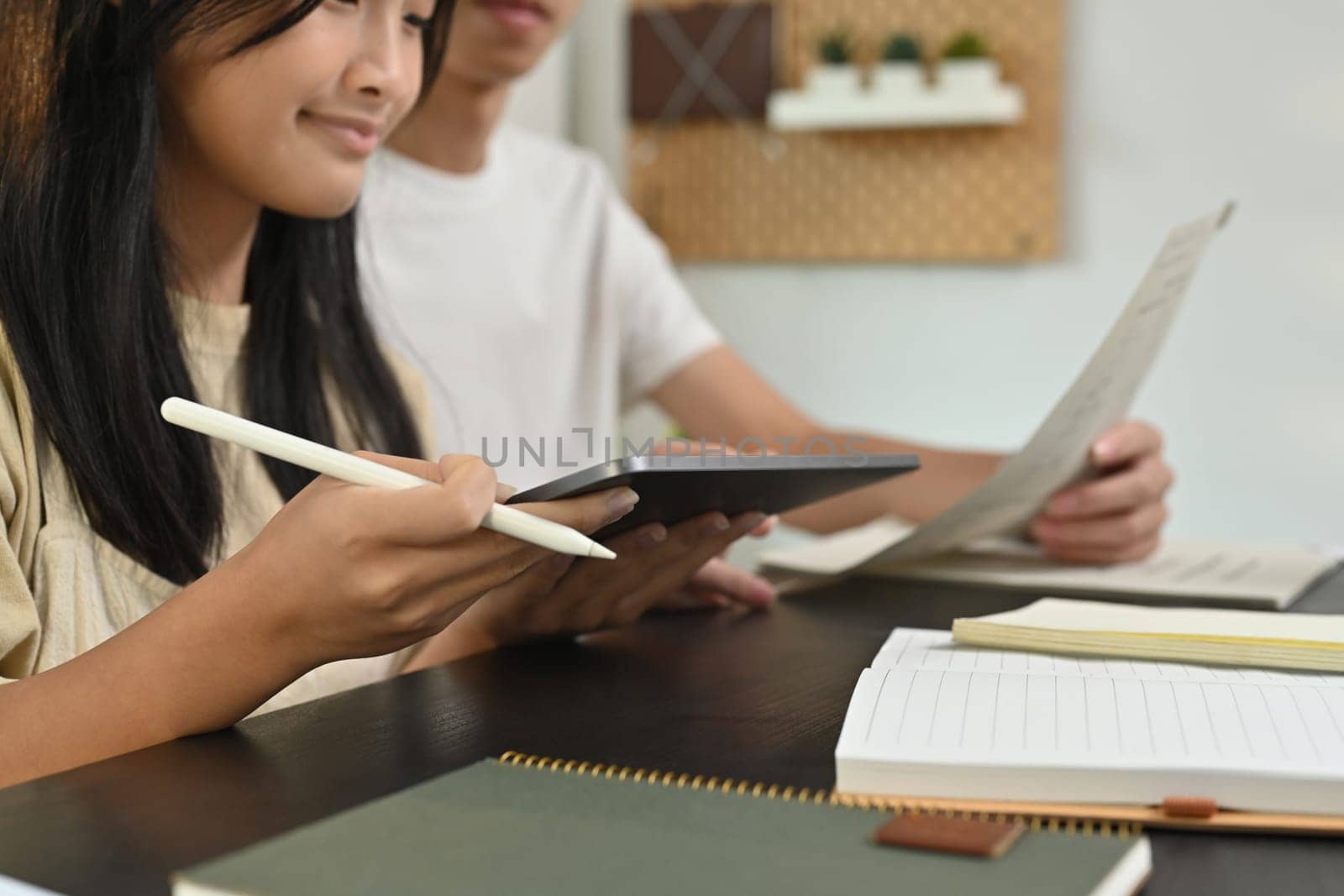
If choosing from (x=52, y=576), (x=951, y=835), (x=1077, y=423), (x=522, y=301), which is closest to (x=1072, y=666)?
(x=951, y=835)

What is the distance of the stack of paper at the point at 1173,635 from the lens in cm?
65

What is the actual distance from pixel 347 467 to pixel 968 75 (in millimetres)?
1847

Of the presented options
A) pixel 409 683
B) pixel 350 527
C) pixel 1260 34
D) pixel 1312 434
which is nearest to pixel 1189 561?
pixel 409 683

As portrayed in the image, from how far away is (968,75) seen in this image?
218 centimetres

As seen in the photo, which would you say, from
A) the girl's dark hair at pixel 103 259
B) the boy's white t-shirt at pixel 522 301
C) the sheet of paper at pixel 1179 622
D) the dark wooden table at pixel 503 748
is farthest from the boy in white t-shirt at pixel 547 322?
the girl's dark hair at pixel 103 259

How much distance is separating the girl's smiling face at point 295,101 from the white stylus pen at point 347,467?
1.10 ft

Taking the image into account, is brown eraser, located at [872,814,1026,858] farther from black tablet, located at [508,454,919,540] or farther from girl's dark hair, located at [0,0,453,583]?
girl's dark hair, located at [0,0,453,583]

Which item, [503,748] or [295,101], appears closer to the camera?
[503,748]

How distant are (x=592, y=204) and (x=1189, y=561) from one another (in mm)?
858

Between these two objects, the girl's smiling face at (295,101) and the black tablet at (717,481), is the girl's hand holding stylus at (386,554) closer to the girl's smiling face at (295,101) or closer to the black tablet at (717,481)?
the black tablet at (717,481)

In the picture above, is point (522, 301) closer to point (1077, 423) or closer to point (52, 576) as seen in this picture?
point (1077, 423)

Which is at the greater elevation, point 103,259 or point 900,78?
point 900,78

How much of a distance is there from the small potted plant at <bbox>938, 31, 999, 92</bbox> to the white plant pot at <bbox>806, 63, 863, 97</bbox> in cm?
14

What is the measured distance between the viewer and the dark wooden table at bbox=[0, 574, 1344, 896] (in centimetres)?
45
